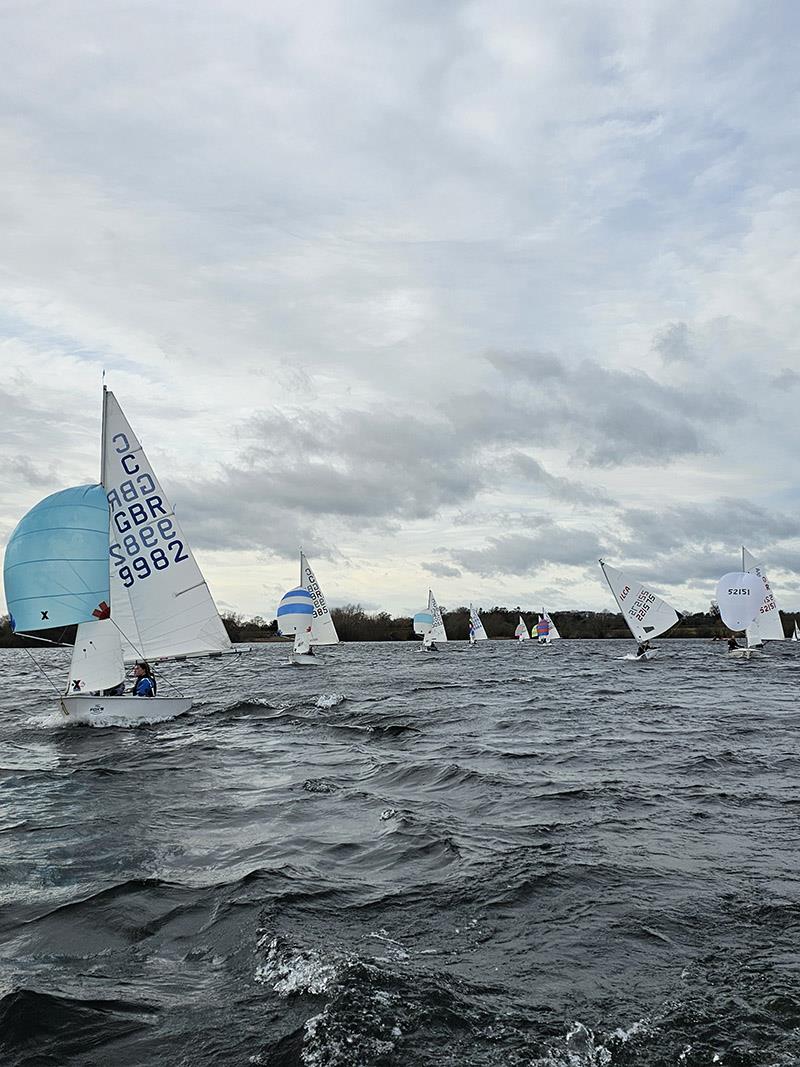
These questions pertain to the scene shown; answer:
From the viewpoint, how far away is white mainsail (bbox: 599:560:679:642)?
50500 millimetres

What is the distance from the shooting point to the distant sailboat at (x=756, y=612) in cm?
4844

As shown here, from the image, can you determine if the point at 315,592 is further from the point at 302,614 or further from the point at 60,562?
the point at 60,562

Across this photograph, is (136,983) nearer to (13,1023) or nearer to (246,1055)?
(13,1023)

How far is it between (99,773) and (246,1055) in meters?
10.5

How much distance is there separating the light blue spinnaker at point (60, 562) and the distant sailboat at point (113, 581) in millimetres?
22

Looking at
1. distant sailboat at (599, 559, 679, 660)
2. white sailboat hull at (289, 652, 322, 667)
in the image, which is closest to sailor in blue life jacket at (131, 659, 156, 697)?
white sailboat hull at (289, 652, 322, 667)

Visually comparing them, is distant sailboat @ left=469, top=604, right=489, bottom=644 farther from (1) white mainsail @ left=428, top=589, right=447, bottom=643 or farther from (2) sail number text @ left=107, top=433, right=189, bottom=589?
(2) sail number text @ left=107, top=433, right=189, bottom=589

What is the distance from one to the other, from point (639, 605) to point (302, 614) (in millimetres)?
21163

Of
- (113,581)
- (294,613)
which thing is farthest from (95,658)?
(294,613)

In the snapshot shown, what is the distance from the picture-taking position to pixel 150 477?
821 inches

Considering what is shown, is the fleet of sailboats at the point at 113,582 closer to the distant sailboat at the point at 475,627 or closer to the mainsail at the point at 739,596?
the mainsail at the point at 739,596

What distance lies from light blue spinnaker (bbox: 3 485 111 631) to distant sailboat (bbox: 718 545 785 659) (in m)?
38.5

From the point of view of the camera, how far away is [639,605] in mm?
51562

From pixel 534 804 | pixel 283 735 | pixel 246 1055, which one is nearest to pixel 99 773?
pixel 283 735
